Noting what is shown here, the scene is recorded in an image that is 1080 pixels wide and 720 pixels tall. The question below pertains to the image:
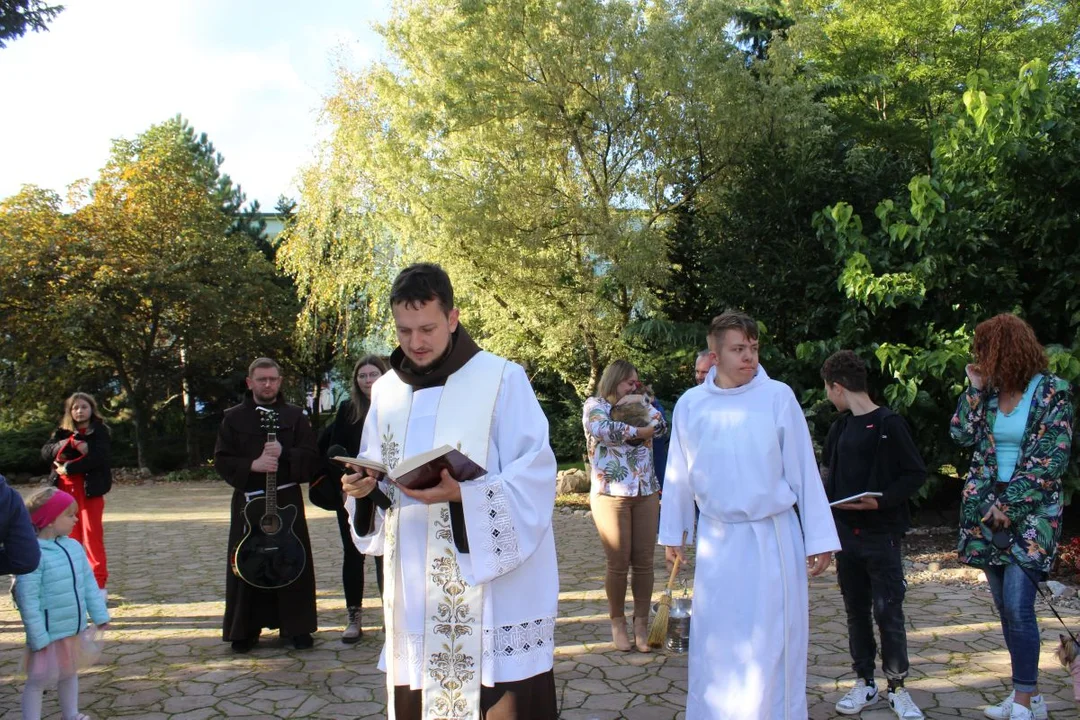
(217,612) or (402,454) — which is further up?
(402,454)

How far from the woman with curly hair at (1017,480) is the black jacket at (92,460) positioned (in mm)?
6647

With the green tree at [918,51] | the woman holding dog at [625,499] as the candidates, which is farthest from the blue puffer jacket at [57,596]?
the green tree at [918,51]

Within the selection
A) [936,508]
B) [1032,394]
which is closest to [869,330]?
[936,508]

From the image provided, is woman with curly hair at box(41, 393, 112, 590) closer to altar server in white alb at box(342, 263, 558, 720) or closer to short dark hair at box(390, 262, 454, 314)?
altar server in white alb at box(342, 263, 558, 720)

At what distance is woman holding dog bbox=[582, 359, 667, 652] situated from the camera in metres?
6.01

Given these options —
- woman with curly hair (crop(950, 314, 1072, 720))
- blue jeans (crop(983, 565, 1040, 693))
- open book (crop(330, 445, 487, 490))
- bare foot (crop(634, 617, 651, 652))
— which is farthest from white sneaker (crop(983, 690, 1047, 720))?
open book (crop(330, 445, 487, 490))

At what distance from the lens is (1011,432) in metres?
4.39

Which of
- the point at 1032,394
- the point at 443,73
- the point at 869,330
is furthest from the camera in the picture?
the point at 443,73

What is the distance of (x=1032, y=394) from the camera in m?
4.35

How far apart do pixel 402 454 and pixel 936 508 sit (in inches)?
375

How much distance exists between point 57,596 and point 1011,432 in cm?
501

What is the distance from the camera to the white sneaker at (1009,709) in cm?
448

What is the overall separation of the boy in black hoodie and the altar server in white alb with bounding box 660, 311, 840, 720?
709 mm

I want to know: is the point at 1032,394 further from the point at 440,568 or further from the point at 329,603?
the point at 329,603
